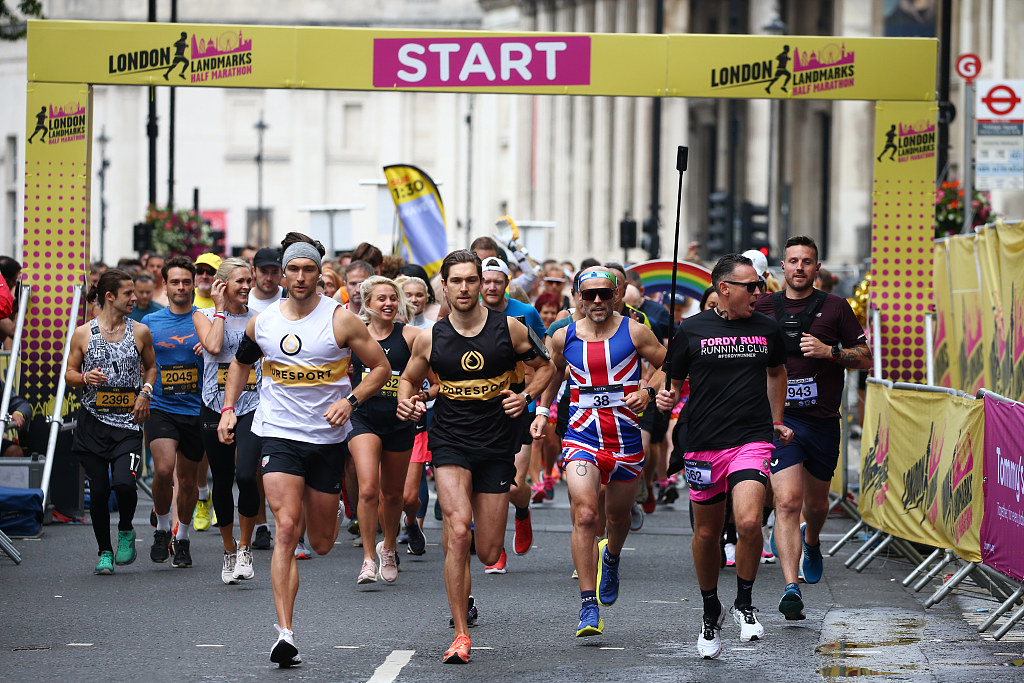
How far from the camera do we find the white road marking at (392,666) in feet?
26.0

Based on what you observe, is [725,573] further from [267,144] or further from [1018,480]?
[267,144]

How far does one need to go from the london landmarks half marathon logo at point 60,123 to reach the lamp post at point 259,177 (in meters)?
71.0

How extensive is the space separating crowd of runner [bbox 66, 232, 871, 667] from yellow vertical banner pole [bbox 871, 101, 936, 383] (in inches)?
99.3

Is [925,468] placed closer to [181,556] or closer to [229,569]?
[229,569]

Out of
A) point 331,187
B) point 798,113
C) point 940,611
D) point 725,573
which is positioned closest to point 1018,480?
point 940,611

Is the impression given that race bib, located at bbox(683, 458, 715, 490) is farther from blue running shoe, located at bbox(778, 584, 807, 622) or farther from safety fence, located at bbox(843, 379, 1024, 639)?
safety fence, located at bbox(843, 379, 1024, 639)

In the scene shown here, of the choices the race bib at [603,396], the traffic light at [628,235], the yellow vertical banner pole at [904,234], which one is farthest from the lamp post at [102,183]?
the race bib at [603,396]

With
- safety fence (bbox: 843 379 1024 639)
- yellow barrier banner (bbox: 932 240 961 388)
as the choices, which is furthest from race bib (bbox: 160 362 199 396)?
yellow barrier banner (bbox: 932 240 961 388)

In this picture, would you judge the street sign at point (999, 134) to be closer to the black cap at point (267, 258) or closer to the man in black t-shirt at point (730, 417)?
the black cap at point (267, 258)

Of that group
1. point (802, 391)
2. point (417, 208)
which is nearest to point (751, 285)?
point (802, 391)

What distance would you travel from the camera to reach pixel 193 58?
14852 millimetres

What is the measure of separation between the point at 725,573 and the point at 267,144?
3245 inches

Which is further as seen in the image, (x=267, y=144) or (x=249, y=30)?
(x=267, y=144)

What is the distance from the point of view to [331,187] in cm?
9194
